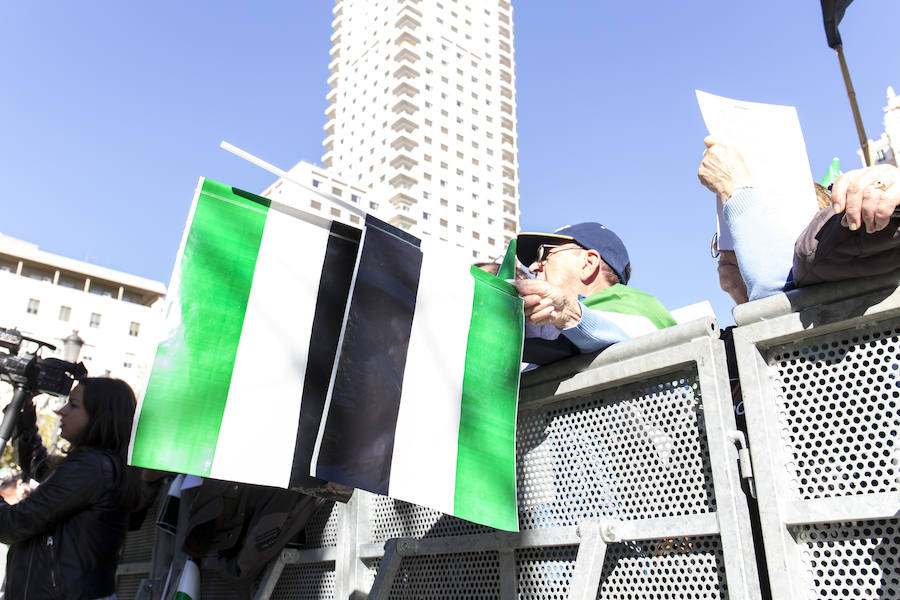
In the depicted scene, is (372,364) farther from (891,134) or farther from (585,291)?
(891,134)

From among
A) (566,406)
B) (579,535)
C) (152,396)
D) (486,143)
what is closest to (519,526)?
(579,535)

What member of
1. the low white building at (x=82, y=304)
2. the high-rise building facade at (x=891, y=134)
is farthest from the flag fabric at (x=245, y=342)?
the low white building at (x=82, y=304)

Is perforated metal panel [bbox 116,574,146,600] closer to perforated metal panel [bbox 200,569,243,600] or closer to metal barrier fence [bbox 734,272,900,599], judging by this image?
perforated metal panel [bbox 200,569,243,600]

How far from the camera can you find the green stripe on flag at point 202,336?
168 cm

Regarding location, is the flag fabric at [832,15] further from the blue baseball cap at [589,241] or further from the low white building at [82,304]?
the low white building at [82,304]

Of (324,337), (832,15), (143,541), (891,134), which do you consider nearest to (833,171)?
(832,15)

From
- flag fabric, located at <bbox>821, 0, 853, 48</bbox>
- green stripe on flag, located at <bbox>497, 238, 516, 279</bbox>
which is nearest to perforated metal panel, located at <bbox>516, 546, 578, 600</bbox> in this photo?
green stripe on flag, located at <bbox>497, 238, 516, 279</bbox>

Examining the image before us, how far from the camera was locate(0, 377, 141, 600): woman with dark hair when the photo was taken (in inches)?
124

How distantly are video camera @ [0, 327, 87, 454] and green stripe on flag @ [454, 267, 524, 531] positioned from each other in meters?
3.38

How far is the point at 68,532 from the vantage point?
3.25 meters

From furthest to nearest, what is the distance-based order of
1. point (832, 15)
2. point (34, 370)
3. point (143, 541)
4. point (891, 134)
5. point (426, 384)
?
point (891, 134) < point (34, 370) < point (143, 541) < point (832, 15) < point (426, 384)

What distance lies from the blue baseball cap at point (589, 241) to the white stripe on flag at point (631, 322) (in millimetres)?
693

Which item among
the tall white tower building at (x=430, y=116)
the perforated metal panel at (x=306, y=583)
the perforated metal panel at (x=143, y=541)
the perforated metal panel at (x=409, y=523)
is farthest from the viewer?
the tall white tower building at (x=430, y=116)

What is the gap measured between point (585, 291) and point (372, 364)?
136cm
